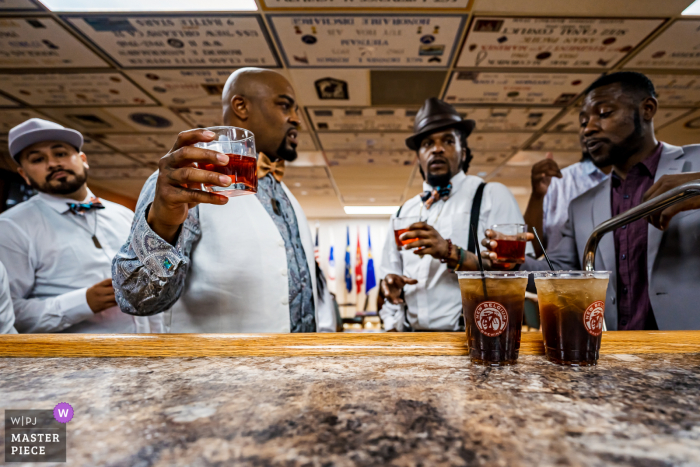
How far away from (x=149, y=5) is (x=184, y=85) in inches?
37.8

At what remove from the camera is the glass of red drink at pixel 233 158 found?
35.9 inches

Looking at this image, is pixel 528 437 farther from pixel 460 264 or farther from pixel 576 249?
pixel 576 249

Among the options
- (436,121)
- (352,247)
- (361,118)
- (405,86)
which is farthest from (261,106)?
(352,247)

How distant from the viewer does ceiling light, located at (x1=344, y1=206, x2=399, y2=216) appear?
939 centimetres

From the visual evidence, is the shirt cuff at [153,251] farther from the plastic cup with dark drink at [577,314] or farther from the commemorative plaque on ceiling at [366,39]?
the commemorative plaque on ceiling at [366,39]

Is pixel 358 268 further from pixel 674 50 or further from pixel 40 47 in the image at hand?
pixel 40 47

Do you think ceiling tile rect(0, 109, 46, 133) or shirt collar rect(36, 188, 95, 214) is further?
ceiling tile rect(0, 109, 46, 133)

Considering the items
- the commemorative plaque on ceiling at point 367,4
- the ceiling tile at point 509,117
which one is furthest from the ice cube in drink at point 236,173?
the ceiling tile at point 509,117

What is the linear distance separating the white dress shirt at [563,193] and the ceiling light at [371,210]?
6361mm

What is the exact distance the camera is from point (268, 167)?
1.69 metres

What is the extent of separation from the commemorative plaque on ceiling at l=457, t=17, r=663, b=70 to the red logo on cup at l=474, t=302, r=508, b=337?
246 centimetres

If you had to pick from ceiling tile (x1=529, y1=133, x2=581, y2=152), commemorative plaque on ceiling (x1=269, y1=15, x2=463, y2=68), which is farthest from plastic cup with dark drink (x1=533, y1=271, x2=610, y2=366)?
ceiling tile (x1=529, y1=133, x2=581, y2=152)

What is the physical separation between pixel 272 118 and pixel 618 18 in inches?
98.9

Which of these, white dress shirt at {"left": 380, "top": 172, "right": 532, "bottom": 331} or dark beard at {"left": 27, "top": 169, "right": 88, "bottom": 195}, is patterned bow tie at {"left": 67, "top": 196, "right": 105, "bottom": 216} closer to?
dark beard at {"left": 27, "top": 169, "right": 88, "bottom": 195}
